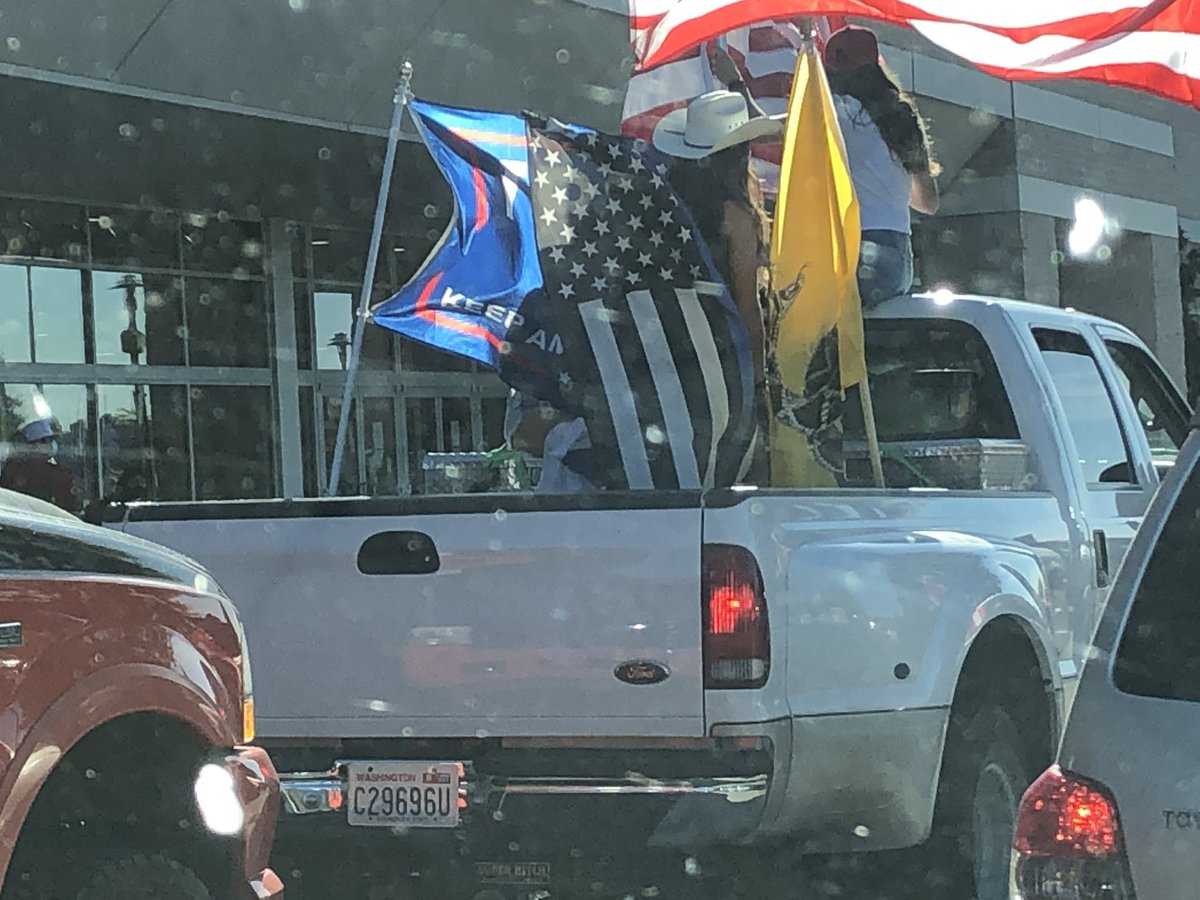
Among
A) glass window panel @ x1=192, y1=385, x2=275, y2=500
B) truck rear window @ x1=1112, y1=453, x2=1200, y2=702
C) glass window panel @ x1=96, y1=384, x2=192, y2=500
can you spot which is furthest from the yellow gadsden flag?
glass window panel @ x1=192, y1=385, x2=275, y2=500

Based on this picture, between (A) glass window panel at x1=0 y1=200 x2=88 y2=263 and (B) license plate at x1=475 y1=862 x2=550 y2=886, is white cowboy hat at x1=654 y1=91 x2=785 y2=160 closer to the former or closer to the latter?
(B) license plate at x1=475 y1=862 x2=550 y2=886

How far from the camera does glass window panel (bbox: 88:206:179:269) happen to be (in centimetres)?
1711

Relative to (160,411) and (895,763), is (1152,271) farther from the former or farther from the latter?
(895,763)

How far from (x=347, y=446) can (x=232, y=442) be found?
1940mm

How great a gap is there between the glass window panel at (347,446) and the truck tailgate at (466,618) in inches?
533

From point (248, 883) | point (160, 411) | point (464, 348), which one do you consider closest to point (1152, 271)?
point (160, 411)

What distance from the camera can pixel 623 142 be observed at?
275 inches

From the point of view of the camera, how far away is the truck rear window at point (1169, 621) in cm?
291

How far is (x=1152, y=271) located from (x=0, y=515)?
24614 mm

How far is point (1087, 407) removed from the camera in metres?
7.01

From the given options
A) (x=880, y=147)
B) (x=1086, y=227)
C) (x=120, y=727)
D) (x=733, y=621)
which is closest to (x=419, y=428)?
(x=1086, y=227)

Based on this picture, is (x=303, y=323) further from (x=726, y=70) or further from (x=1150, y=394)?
(x=1150, y=394)

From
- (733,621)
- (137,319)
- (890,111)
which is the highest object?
(890,111)

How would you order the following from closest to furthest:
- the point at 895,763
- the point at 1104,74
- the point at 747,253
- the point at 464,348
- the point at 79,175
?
the point at 895,763, the point at 747,253, the point at 464,348, the point at 1104,74, the point at 79,175
